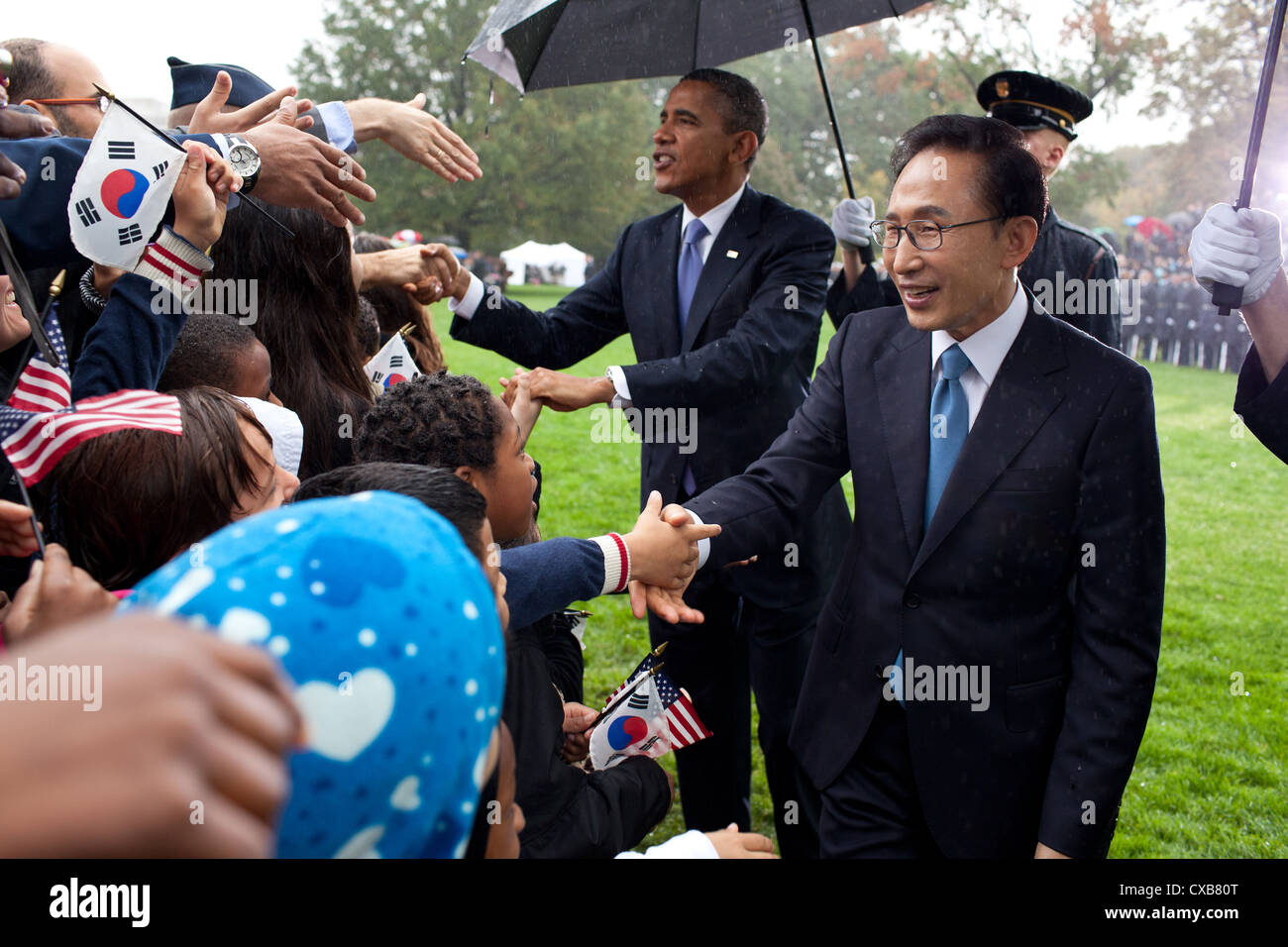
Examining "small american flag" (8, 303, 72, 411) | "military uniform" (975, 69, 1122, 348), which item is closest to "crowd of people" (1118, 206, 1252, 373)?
"military uniform" (975, 69, 1122, 348)

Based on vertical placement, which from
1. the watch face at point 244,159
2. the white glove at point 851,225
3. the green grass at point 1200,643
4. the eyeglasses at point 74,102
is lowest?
the green grass at point 1200,643

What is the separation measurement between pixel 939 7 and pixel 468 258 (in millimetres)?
21294

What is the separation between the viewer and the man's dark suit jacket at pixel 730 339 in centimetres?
354

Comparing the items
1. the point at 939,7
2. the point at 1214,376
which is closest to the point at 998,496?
the point at 1214,376

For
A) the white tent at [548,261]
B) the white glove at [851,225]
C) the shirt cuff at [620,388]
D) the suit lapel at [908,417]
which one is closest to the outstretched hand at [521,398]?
the shirt cuff at [620,388]

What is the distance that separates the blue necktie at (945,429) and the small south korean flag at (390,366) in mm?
1896

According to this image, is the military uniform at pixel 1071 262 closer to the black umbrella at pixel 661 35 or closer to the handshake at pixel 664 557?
the black umbrella at pixel 661 35

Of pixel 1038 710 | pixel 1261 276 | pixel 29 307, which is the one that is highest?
pixel 1261 276

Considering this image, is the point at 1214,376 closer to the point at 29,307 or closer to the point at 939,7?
the point at 939,7

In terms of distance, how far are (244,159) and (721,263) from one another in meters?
1.92

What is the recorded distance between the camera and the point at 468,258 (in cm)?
4378

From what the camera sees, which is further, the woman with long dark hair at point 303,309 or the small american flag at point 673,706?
the woman with long dark hair at point 303,309

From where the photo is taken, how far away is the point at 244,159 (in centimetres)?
235
